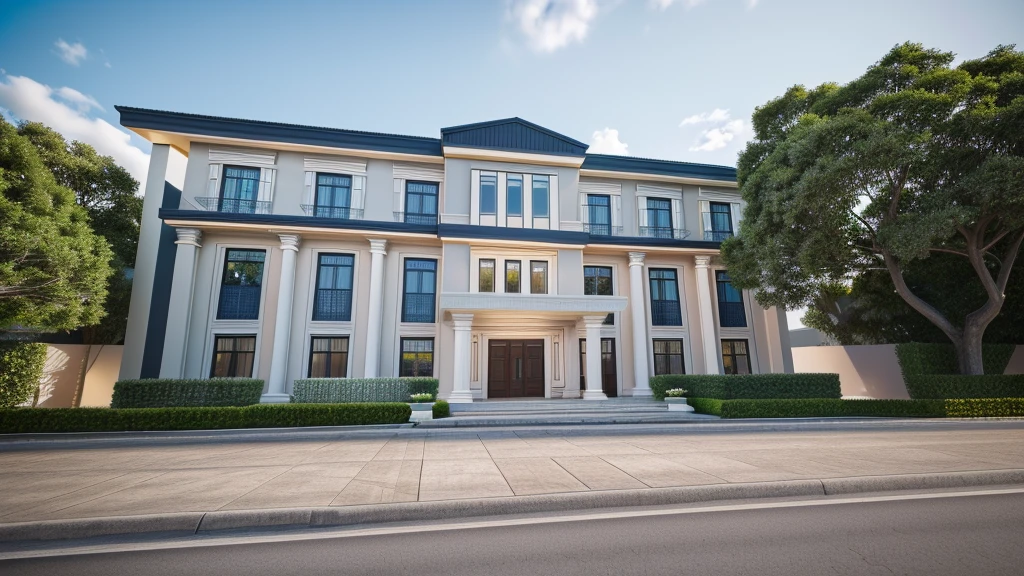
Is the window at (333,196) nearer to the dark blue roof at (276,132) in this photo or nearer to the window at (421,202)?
the dark blue roof at (276,132)

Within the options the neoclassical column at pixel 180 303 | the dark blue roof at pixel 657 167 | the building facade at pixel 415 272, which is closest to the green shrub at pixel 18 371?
the building facade at pixel 415 272

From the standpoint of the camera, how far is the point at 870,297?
20078mm

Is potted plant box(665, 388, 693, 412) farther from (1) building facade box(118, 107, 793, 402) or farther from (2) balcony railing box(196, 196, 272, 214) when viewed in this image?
(2) balcony railing box(196, 196, 272, 214)

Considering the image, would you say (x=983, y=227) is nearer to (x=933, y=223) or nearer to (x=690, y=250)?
(x=933, y=223)

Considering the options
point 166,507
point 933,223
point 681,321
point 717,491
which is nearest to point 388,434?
point 166,507

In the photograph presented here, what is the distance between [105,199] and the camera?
21.5 metres

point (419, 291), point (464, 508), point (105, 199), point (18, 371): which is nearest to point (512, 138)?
point (419, 291)

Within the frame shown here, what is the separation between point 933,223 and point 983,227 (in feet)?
10.8

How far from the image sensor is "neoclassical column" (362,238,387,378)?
17.1 m

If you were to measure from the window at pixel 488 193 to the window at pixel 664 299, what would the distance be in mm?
8574

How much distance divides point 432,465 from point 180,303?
1476cm

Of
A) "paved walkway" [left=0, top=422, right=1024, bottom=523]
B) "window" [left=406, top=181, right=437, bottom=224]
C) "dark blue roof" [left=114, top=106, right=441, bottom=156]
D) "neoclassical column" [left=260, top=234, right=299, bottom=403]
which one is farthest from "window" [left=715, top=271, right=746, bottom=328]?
"neoclassical column" [left=260, top=234, right=299, bottom=403]

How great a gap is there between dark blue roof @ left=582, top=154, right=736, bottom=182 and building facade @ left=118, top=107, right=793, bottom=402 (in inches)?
5.0

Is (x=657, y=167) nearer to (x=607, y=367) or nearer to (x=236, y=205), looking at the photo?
(x=607, y=367)
